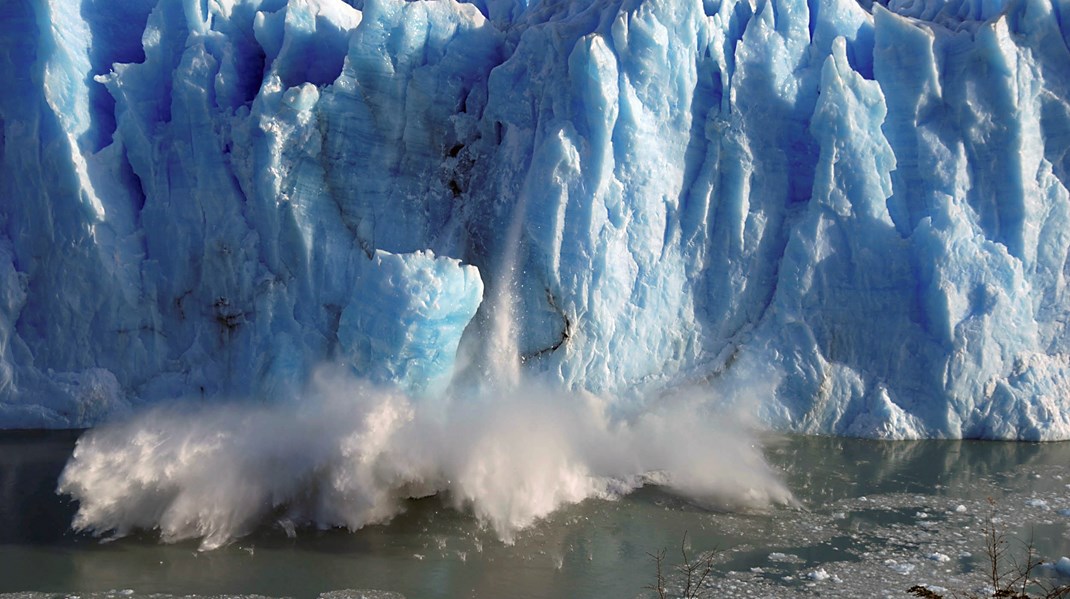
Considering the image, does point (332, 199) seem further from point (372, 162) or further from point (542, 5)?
point (542, 5)

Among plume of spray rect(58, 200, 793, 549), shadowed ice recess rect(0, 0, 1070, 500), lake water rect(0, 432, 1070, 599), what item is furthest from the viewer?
shadowed ice recess rect(0, 0, 1070, 500)

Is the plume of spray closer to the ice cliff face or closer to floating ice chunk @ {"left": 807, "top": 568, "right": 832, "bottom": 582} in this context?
the ice cliff face

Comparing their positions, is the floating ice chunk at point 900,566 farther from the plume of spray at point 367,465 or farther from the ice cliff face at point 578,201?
the ice cliff face at point 578,201

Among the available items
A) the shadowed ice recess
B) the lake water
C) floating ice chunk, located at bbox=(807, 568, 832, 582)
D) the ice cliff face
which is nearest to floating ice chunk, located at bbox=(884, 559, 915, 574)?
the lake water

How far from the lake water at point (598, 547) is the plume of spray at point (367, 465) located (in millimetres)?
163

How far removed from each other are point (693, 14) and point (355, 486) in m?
5.16

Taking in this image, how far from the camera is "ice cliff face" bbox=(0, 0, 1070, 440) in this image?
8250mm

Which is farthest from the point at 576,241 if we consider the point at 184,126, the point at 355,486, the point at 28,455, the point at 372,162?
the point at 28,455

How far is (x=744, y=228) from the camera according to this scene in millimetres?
8648

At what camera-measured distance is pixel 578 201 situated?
8148 millimetres

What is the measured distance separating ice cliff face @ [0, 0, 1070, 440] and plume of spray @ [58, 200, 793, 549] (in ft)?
3.13

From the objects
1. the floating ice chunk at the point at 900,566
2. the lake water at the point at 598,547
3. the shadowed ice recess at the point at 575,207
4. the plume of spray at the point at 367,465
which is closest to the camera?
the lake water at the point at 598,547

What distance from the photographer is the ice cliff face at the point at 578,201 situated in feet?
27.1

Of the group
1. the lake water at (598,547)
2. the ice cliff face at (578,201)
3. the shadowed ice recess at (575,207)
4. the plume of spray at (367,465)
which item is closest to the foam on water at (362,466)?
the plume of spray at (367,465)
